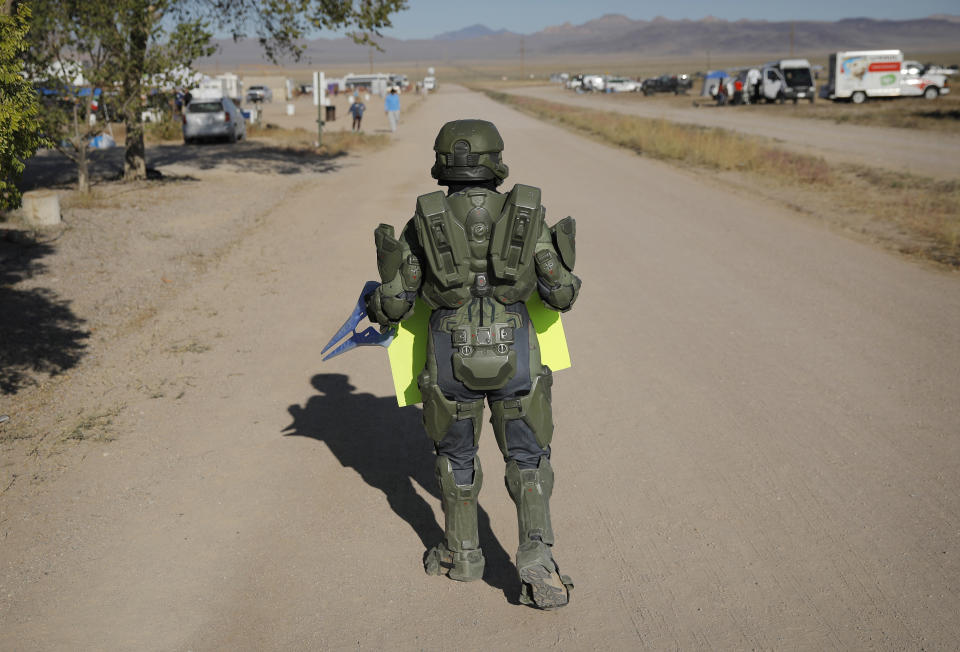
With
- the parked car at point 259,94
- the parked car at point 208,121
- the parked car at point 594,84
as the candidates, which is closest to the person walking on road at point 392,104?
the parked car at point 208,121

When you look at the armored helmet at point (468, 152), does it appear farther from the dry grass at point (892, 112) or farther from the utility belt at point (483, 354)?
the dry grass at point (892, 112)

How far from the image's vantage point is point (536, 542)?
3514mm

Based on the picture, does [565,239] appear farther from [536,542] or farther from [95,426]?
[95,426]

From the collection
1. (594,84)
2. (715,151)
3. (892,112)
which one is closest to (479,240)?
(715,151)

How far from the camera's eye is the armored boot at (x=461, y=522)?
3650 millimetres

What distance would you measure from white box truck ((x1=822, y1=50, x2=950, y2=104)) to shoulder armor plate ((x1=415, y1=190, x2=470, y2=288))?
43042mm

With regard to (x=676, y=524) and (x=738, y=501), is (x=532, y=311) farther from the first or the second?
(x=738, y=501)

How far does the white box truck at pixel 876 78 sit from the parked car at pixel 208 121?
2898 cm

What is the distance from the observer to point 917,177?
17.1 metres

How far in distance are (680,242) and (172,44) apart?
32.7 ft

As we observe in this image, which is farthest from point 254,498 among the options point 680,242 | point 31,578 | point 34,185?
point 34,185

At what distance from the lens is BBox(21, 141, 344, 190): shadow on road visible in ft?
62.6

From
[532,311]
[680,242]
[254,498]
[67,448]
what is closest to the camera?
[532,311]

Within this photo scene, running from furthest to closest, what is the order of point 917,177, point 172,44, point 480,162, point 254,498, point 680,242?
1. point 917,177
2. point 172,44
3. point 680,242
4. point 254,498
5. point 480,162
